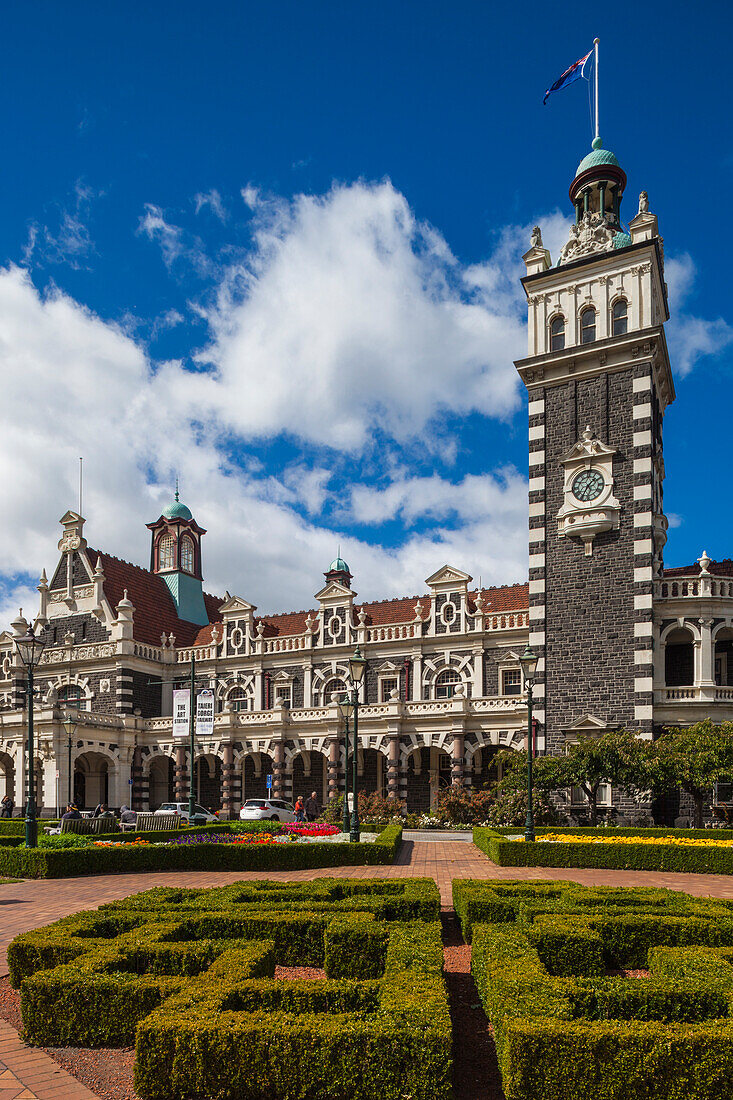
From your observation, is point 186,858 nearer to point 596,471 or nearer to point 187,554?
point 596,471

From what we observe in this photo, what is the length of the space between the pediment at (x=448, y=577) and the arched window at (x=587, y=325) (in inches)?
538

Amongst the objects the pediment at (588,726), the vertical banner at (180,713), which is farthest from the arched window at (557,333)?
the vertical banner at (180,713)

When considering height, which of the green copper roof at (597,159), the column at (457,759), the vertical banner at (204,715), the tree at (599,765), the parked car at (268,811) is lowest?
the parked car at (268,811)

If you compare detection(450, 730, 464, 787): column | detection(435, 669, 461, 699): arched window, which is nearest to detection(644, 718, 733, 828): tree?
detection(450, 730, 464, 787): column

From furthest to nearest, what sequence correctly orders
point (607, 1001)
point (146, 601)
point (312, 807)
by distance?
point (146, 601)
point (312, 807)
point (607, 1001)

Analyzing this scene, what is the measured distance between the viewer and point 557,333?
40844 millimetres

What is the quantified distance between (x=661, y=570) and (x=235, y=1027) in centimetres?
3511

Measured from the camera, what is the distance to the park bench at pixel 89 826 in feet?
80.1

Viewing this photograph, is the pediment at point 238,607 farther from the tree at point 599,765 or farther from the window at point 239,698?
the tree at point 599,765

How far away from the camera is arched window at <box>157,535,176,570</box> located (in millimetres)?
60594

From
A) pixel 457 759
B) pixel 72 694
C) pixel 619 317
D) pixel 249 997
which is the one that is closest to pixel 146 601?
pixel 72 694

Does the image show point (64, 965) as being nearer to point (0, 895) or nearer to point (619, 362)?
point (0, 895)

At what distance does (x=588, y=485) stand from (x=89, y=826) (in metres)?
25.6

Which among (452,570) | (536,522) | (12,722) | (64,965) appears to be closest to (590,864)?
(64,965)
